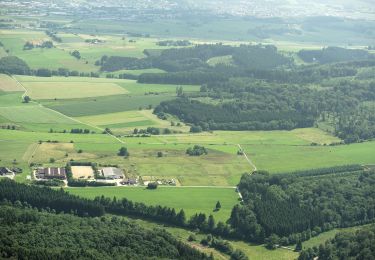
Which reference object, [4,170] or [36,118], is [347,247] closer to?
[4,170]

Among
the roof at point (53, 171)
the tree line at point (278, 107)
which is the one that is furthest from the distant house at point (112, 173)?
the tree line at point (278, 107)

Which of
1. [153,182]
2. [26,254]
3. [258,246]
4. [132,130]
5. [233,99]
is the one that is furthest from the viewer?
[233,99]

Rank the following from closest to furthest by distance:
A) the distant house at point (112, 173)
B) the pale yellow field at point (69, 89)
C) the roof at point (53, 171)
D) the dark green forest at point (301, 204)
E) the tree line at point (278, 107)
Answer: the dark green forest at point (301, 204)
the roof at point (53, 171)
the distant house at point (112, 173)
the tree line at point (278, 107)
the pale yellow field at point (69, 89)

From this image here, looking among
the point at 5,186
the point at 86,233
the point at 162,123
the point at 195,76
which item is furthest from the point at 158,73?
the point at 86,233

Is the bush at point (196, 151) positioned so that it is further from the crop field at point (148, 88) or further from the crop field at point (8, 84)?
the crop field at point (8, 84)

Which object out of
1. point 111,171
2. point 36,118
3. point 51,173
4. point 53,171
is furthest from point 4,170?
point 36,118

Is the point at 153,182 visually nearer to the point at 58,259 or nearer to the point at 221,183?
the point at 221,183
